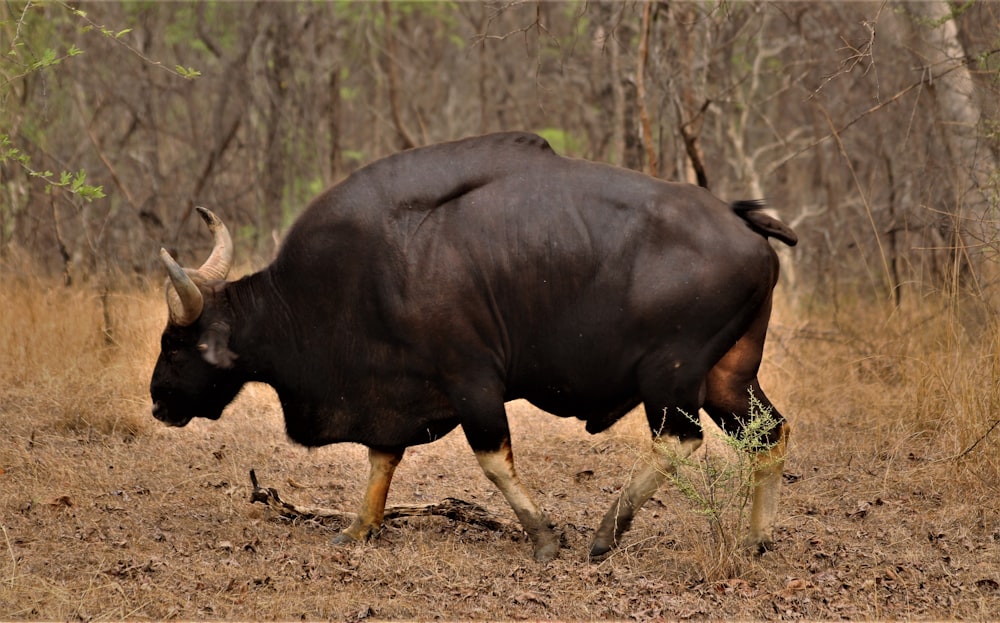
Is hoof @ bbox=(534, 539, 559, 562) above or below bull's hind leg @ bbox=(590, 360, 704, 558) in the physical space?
below

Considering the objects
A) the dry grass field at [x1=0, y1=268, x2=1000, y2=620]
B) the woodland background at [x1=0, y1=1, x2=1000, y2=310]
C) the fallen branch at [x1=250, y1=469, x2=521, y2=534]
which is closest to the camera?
the dry grass field at [x1=0, y1=268, x2=1000, y2=620]

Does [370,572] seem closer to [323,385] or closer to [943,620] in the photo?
[323,385]

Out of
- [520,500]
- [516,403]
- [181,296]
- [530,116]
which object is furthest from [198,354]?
[530,116]

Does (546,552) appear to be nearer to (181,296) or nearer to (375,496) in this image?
(375,496)

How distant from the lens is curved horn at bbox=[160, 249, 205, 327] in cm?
575

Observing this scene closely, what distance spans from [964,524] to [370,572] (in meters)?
3.19

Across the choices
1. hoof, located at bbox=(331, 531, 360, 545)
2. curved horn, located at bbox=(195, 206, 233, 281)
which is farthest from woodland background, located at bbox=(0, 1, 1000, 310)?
hoof, located at bbox=(331, 531, 360, 545)

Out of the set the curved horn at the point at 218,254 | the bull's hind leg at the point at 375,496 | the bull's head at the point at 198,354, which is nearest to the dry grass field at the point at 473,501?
the bull's hind leg at the point at 375,496

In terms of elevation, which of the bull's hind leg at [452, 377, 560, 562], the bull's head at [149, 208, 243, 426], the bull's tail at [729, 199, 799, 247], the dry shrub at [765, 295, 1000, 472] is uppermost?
the bull's tail at [729, 199, 799, 247]

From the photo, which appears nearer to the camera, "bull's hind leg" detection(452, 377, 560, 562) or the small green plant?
the small green plant

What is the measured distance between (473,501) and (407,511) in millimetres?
712

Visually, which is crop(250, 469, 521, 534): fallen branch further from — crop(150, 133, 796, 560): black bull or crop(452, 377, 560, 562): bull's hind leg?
crop(452, 377, 560, 562): bull's hind leg

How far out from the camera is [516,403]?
9.39m

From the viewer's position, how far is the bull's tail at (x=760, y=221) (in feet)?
18.8
